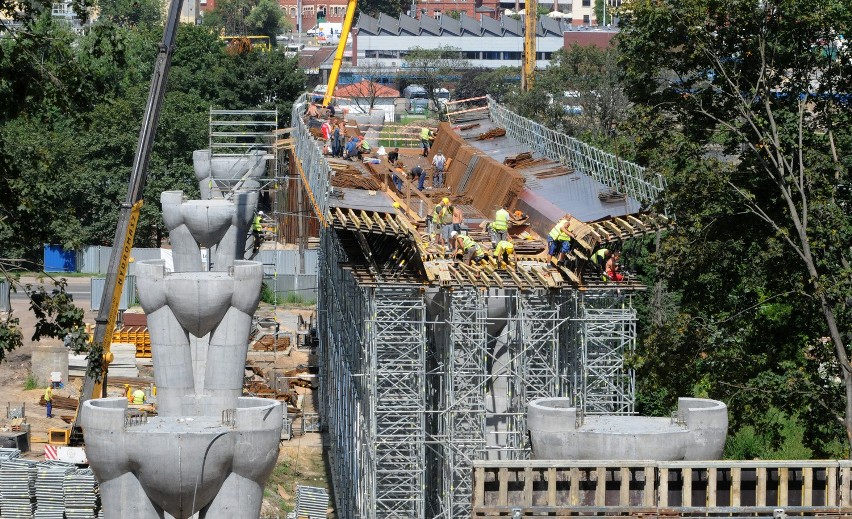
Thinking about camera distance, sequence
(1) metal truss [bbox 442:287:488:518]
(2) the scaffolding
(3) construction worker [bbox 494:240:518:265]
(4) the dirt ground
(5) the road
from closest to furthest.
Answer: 1. (1) metal truss [bbox 442:287:488:518]
2. (2) the scaffolding
3. (3) construction worker [bbox 494:240:518:265]
4. (4) the dirt ground
5. (5) the road

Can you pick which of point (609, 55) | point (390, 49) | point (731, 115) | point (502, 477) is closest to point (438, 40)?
point (390, 49)

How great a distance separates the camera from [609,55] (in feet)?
342

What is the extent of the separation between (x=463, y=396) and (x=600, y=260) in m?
5.69

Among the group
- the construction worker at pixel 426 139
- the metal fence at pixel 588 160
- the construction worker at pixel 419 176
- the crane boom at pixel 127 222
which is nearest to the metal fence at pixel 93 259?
the metal fence at pixel 588 160

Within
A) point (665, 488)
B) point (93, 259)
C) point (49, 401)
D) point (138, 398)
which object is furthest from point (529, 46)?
point (665, 488)

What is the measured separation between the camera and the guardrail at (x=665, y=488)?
1123 inches

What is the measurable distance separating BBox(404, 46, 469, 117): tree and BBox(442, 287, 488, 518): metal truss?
108 meters

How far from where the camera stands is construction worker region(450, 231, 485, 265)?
40062 mm

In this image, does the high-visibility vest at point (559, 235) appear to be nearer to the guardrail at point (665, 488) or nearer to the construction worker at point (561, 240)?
the construction worker at point (561, 240)

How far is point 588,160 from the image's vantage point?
180 feet

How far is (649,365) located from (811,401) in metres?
4.04

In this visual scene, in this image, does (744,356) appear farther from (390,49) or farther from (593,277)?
(390,49)

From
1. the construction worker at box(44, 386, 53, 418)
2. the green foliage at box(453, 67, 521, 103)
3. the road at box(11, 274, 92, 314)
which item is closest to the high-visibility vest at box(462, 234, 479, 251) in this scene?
the construction worker at box(44, 386, 53, 418)

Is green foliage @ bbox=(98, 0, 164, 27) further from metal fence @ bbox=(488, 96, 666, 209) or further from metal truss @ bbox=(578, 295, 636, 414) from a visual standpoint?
metal truss @ bbox=(578, 295, 636, 414)
